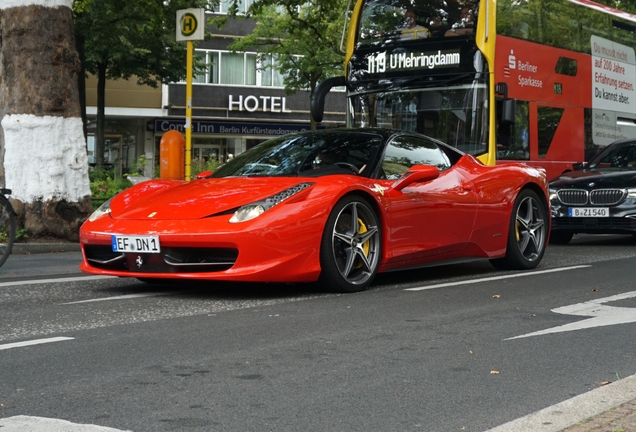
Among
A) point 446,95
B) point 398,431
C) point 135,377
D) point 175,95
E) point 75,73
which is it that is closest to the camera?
point 398,431

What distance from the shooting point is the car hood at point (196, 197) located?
7309 millimetres

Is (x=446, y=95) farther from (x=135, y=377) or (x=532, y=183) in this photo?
(x=135, y=377)

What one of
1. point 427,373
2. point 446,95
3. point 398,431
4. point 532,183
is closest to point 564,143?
point 446,95

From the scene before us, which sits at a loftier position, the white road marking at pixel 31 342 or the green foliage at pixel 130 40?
the green foliage at pixel 130 40

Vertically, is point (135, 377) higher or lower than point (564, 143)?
lower

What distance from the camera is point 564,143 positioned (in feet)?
55.3

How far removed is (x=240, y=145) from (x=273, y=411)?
43.6 metres

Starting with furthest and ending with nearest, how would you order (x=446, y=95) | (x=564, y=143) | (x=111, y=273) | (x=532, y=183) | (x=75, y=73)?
(x=564, y=143)
(x=446, y=95)
(x=75, y=73)
(x=532, y=183)
(x=111, y=273)

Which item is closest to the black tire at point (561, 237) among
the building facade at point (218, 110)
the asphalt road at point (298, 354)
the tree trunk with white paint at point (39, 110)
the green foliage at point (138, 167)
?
the asphalt road at point (298, 354)

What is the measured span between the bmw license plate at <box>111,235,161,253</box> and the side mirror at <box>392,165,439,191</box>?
6.64 feet

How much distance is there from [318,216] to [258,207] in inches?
17.7

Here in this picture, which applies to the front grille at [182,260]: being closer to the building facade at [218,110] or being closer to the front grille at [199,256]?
Answer: the front grille at [199,256]

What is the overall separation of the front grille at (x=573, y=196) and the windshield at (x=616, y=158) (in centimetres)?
97

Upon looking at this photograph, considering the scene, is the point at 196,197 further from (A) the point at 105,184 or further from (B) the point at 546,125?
(A) the point at 105,184
